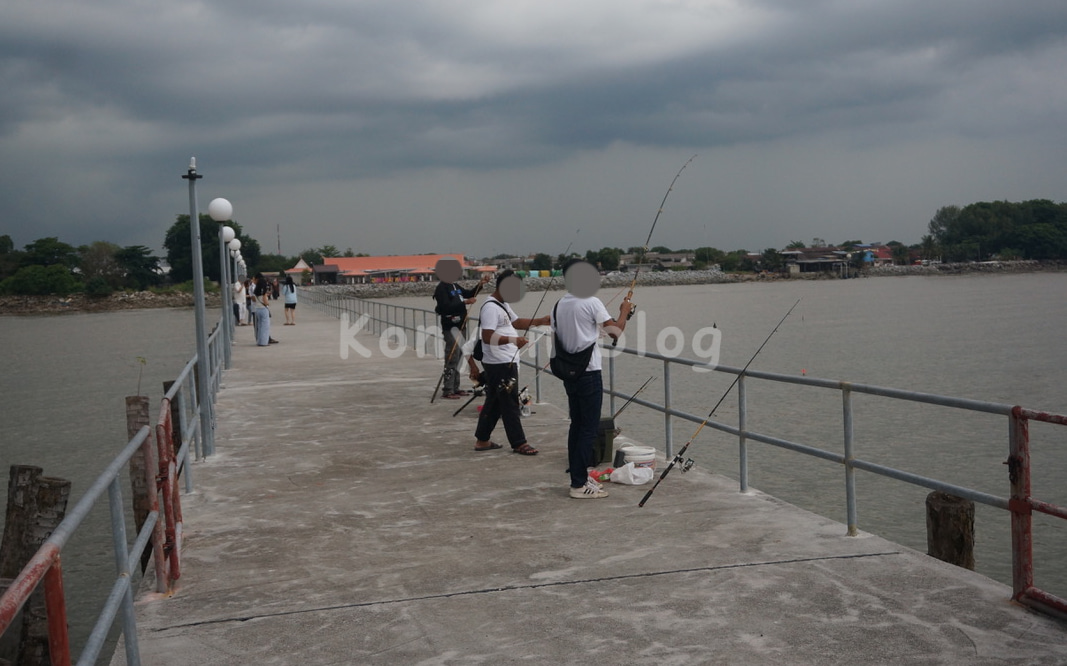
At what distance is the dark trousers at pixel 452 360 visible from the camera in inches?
497

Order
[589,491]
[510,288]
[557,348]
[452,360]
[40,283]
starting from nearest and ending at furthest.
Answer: [557,348]
[589,491]
[510,288]
[452,360]
[40,283]

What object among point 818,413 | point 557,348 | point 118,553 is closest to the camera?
point 118,553

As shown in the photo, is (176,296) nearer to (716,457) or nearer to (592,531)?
(716,457)

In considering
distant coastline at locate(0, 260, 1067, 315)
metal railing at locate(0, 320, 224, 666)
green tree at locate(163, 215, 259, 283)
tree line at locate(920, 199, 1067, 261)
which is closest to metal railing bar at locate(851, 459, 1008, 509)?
metal railing at locate(0, 320, 224, 666)

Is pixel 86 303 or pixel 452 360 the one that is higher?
pixel 452 360

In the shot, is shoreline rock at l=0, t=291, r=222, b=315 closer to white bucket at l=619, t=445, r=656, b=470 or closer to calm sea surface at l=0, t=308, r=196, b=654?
calm sea surface at l=0, t=308, r=196, b=654

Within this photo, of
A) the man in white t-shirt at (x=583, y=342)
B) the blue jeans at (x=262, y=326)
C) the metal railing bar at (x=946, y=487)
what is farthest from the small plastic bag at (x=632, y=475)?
the blue jeans at (x=262, y=326)

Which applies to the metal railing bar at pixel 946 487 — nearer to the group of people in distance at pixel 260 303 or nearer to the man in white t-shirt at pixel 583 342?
the man in white t-shirt at pixel 583 342

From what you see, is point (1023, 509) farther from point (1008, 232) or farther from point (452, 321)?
point (1008, 232)

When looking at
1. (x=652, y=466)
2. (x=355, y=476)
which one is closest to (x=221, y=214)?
(x=355, y=476)

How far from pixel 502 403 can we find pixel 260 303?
50.7 feet

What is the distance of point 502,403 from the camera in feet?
29.5

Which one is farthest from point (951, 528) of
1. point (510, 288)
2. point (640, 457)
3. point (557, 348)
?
point (510, 288)

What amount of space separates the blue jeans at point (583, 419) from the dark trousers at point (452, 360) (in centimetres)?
531
